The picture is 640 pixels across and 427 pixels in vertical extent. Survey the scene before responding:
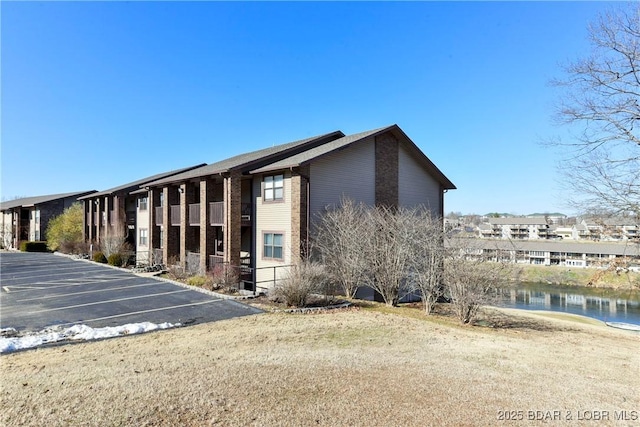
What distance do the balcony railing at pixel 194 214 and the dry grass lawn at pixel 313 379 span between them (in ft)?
39.6

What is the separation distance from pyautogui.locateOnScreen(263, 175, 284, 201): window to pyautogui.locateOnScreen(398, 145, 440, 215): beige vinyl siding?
281 inches

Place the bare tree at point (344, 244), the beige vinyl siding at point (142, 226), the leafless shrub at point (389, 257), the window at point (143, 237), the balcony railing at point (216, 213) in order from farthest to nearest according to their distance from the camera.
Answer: the window at point (143, 237)
the beige vinyl siding at point (142, 226)
the balcony railing at point (216, 213)
the bare tree at point (344, 244)
the leafless shrub at point (389, 257)

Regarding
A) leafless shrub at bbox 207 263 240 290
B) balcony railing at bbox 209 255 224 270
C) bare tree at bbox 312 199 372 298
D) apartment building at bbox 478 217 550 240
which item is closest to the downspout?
bare tree at bbox 312 199 372 298

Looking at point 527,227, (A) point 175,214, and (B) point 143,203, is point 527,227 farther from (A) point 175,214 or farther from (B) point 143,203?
(A) point 175,214

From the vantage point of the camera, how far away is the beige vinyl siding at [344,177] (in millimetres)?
17141

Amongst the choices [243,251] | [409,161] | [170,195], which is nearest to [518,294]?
[409,161]

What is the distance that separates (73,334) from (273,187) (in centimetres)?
1044

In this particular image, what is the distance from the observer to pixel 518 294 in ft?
142

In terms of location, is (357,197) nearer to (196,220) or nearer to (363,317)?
(363,317)

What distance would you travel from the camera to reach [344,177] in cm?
1828

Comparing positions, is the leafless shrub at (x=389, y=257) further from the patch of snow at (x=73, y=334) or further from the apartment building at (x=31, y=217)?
the apartment building at (x=31, y=217)

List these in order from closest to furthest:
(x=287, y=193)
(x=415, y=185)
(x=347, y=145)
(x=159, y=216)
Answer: (x=287, y=193), (x=347, y=145), (x=415, y=185), (x=159, y=216)

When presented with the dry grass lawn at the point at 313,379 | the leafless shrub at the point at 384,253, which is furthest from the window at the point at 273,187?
the dry grass lawn at the point at 313,379

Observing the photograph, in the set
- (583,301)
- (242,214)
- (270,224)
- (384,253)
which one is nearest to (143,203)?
(242,214)
